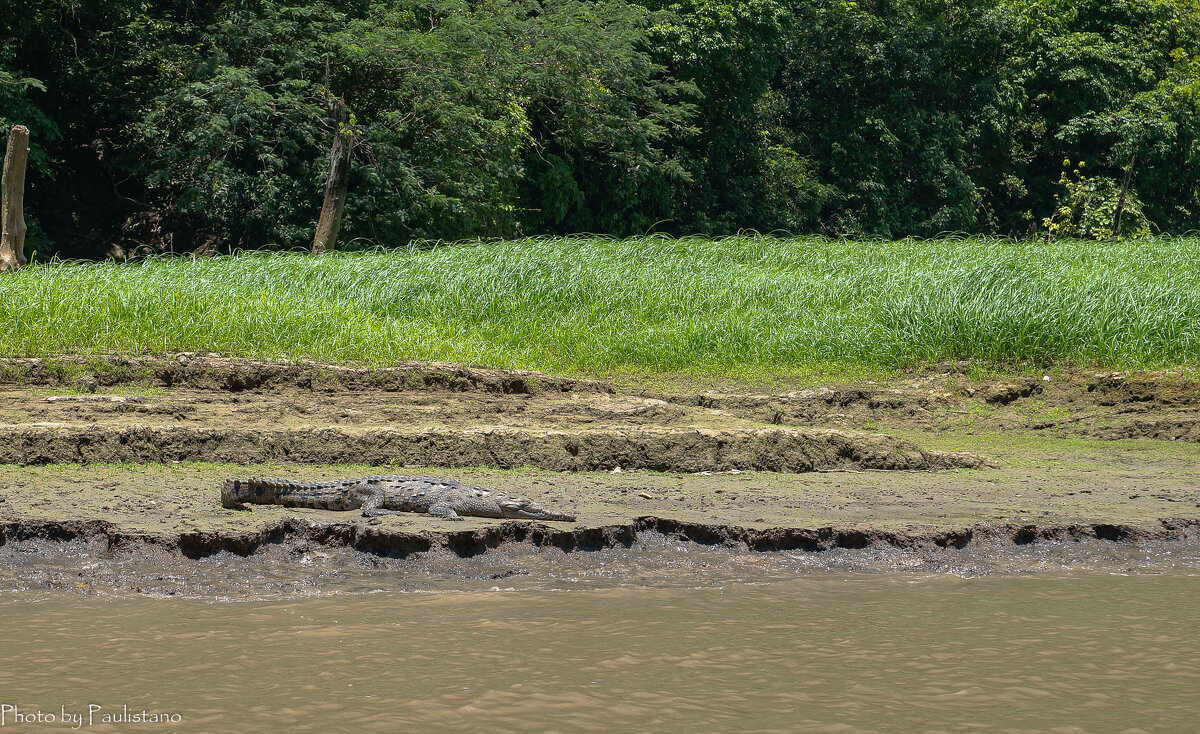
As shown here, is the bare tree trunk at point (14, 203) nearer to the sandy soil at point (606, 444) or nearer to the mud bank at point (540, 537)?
the sandy soil at point (606, 444)

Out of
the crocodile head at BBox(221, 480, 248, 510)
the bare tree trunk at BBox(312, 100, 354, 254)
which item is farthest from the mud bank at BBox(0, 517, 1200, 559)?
A: the bare tree trunk at BBox(312, 100, 354, 254)

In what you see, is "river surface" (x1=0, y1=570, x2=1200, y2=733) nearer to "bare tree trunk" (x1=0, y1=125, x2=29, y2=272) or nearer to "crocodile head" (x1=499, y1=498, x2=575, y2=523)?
"crocodile head" (x1=499, y1=498, x2=575, y2=523)

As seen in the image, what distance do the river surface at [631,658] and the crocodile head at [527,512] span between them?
54 centimetres

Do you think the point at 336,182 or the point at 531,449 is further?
the point at 336,182

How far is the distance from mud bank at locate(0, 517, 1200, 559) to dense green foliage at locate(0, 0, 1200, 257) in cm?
989

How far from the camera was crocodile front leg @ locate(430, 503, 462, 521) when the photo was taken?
4.30 metres

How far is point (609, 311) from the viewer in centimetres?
966

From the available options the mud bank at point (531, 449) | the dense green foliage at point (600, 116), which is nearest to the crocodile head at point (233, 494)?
the mud bank at point (531, 449)

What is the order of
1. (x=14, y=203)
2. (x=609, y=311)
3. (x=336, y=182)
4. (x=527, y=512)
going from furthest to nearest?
(x=336, y=182)
(x=14, y=203)
(x=609, y=311)
(x=527, y=512)

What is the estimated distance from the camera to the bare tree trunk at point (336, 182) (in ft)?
42.2

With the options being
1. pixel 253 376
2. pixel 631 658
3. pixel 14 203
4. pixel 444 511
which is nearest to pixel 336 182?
pixel 14 203

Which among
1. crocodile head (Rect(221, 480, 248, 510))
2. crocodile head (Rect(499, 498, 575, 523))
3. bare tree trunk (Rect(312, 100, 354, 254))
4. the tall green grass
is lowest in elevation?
crocodile head (Rect(221, 480, 248, 510))

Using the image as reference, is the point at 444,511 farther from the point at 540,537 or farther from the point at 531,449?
the point at 531,449

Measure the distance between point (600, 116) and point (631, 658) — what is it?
17.0 m
